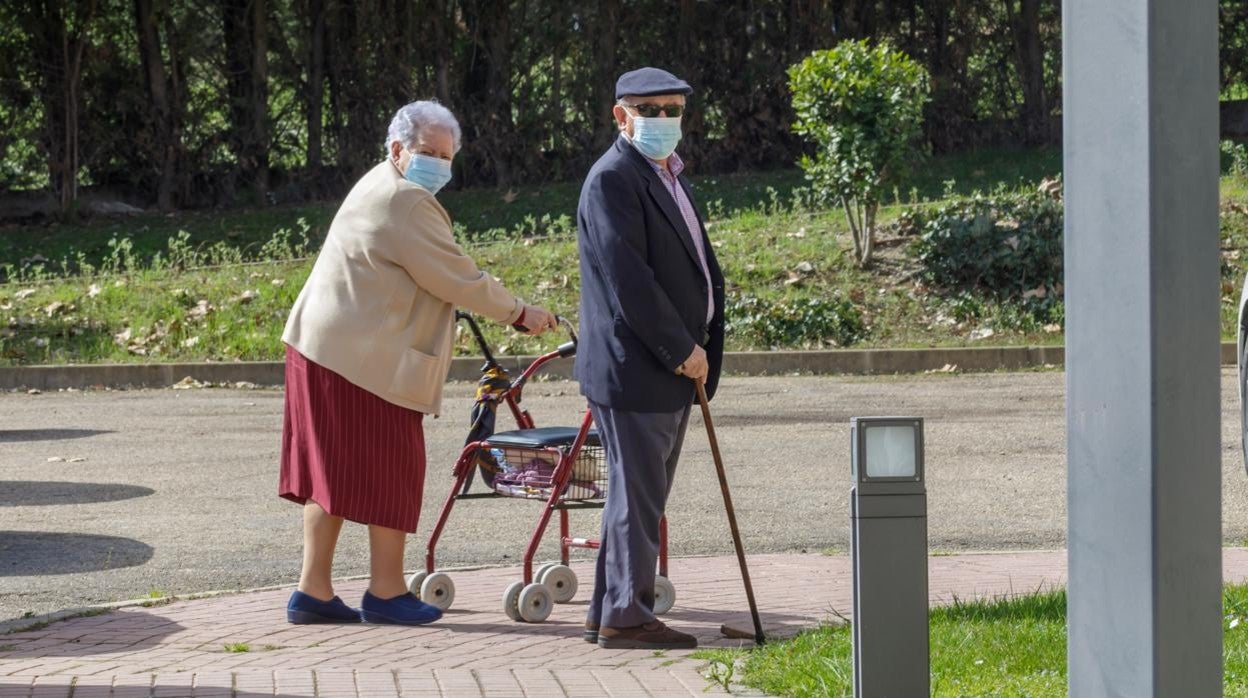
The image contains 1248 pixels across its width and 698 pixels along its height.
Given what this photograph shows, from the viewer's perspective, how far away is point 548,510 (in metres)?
6.39

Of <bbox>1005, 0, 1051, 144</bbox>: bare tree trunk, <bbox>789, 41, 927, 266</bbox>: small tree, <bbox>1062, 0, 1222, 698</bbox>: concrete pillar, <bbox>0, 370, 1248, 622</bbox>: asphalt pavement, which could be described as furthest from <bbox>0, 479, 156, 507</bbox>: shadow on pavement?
<bbox>1005, 0, 1051, 144</bbox>: bare tree trunk

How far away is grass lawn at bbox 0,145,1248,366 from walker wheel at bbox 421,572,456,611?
10151 millimetres

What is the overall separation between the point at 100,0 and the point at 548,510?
2258 centimetres

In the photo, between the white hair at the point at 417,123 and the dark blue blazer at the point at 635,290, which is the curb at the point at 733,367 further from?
the dark blue blazer at the point at 635,290

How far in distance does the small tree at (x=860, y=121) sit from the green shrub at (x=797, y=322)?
1543 mm

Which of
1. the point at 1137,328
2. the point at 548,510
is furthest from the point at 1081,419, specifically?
the point at 548,510

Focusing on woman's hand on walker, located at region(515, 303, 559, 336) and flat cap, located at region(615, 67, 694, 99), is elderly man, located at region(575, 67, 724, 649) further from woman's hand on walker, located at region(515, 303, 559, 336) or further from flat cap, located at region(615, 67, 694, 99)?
woman's hand on walker, located at region(515, 303, 559, 336)

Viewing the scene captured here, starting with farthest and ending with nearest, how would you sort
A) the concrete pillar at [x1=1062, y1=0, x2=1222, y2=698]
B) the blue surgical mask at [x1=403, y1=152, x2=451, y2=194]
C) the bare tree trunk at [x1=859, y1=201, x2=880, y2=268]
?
1. the bare tree trunk at [x1=859, y1=201, x2=880, y2=268]
2. the blue surgical mask at [x1=403, y1=152, x2=451, y2=194]
3. the concrete pillar at [x1=1062, y1=0, x2=1222, y2=698]

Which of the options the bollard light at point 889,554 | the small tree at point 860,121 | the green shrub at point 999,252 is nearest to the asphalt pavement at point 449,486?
the green shrub at point 999,252

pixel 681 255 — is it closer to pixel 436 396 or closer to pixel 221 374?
pixel 436 396

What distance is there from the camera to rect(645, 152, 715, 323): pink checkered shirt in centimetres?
604

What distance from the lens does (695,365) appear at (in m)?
5.83

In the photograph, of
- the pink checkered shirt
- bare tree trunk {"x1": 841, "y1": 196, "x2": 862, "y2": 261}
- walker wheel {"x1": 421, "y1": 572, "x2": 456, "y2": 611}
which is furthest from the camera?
bare tree trunk {"x1": 841, "y1": 196, "x2": 862, "y2": 261}

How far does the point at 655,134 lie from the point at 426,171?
99 centimetres
